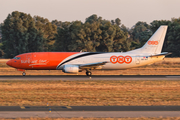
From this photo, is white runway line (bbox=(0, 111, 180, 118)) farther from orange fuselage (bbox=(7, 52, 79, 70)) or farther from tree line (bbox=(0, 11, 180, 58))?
tree line (bbox=(0, 11, 180, 58))

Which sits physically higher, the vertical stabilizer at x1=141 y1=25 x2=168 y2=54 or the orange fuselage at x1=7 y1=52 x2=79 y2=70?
the vertical stabilizer at x1=141 y1=25 x2=168 y2=54

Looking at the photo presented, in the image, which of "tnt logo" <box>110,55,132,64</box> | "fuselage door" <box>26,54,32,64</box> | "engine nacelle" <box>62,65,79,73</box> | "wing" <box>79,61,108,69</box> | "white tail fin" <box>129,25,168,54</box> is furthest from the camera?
"white tail fin" <box>129,25,168,54</box>

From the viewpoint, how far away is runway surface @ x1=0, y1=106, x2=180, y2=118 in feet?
51.4

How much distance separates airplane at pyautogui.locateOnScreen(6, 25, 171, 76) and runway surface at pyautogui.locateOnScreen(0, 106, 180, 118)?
85.3ft

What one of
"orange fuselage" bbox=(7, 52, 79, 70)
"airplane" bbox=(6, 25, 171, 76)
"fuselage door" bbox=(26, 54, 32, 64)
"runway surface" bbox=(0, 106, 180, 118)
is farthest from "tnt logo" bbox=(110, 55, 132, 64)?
"runway surface" bbox=(0, 106, 180, 118)

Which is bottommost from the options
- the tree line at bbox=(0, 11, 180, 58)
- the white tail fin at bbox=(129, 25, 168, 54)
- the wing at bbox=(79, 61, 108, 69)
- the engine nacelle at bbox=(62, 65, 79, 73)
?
A: the engine nacelle at bbox=(62, 65, 79, 73)

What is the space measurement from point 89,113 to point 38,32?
9314 centimetres

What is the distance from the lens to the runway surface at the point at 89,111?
15.7 meters

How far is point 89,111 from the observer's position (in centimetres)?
1680

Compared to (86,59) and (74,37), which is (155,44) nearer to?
(86,59)

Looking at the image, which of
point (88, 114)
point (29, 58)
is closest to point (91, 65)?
point (29, 58)

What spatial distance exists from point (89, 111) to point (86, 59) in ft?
96.7

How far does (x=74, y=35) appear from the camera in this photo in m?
98.1

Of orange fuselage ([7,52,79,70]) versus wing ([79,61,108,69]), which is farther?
orange fuselage ([7,52,79,70])
